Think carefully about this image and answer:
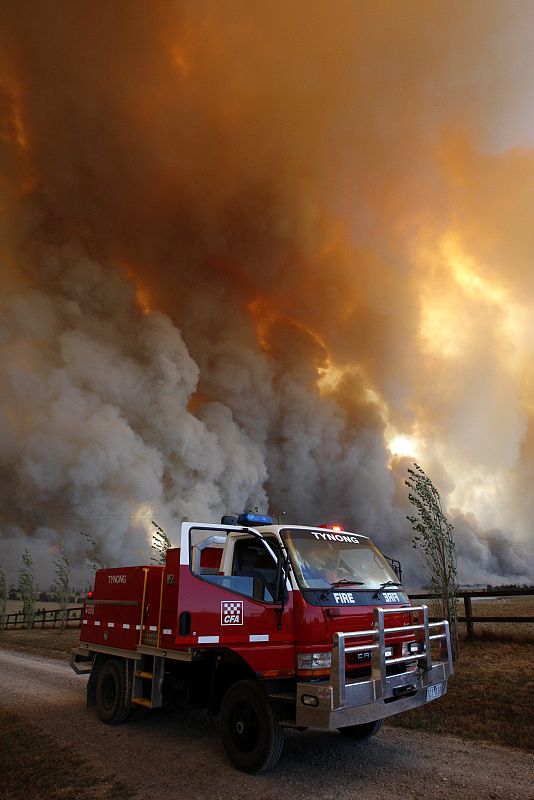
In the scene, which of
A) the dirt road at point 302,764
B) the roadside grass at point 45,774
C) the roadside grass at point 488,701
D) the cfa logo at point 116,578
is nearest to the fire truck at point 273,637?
the dirt road at point 302,764

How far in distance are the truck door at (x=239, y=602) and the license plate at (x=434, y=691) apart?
6.24ft

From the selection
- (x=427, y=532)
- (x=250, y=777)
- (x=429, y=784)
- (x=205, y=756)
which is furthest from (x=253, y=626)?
(x=427, y=532)

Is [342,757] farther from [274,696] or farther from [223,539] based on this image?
[223,539]

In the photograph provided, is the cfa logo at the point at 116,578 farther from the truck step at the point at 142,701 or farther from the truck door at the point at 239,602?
the truck door at the point at 239,602

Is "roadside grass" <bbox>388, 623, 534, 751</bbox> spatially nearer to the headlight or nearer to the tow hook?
the tow hook

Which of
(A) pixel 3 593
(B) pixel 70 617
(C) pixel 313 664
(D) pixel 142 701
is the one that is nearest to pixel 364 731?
(C) pixel 313 664

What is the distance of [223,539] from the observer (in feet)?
23.9

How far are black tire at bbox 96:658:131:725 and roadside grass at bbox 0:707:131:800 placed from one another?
0.98 meters

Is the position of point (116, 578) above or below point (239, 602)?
above

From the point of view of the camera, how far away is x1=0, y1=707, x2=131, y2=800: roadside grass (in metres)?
5.16

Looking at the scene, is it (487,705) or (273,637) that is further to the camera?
(487,705)

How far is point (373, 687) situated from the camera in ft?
17.7

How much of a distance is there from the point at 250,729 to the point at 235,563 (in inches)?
73.4

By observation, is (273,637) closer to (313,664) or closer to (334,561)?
(313,664)
